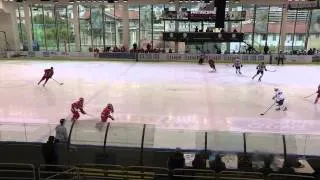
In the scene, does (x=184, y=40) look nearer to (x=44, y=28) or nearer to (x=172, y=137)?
(x=44, y=28)

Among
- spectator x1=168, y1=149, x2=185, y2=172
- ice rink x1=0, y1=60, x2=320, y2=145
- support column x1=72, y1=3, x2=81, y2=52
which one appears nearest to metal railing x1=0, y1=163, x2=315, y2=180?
spectator x1=168, y1=149, x2=185, y2=172

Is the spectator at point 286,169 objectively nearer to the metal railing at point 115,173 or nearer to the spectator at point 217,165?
the metal railing at point 115,173

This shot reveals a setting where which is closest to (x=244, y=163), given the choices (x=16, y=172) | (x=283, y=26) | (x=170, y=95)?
(x=16, y=172)

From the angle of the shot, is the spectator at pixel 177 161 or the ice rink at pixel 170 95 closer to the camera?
the spectator at pixel 177 161

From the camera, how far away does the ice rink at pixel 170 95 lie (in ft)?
38.6

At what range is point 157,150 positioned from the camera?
709 cm

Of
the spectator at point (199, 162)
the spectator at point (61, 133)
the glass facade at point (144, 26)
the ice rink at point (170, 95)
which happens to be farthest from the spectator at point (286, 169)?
the glass facade at point (144, 26)

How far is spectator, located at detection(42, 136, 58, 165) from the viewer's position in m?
7.02

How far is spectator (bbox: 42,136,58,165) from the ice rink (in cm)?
448

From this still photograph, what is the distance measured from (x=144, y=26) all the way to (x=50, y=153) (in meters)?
23.6

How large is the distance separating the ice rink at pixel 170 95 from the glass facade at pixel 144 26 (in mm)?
5388

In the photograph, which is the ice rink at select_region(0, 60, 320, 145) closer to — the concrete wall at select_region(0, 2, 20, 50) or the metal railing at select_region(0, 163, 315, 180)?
the metal railing at select_region(0, 163, 315, 180)

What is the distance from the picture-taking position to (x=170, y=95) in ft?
50.8

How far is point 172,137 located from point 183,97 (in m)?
7.73
